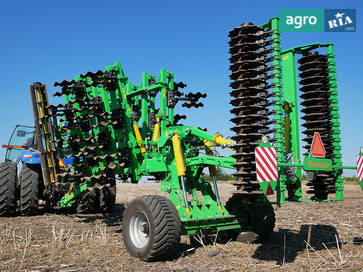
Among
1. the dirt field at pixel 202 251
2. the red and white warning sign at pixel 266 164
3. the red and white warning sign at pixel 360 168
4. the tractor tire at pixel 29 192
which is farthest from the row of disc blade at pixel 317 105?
the tractor tire at pixel 29 192

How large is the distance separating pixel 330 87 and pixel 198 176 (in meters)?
4.63

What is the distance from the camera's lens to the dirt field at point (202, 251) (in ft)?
14.3

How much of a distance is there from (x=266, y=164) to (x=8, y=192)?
6584 millimetres

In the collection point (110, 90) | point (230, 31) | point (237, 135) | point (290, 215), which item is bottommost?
point (290, 215)

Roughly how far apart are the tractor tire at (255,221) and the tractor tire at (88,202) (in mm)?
4519

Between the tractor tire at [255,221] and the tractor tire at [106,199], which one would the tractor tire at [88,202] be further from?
the tractor tire at [255,221]

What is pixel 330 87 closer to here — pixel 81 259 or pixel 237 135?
pixel 237 135

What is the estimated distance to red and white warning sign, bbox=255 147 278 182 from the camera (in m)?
4.11

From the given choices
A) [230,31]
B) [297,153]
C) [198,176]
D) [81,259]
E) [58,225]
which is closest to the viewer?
[81,259]

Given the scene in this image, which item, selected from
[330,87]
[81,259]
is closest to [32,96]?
[81,259]

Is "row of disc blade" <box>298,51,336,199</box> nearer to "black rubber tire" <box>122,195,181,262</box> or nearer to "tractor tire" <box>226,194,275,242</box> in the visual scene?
"tractor tire" <box>226,194,275,242</box>

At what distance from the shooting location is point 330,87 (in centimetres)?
869


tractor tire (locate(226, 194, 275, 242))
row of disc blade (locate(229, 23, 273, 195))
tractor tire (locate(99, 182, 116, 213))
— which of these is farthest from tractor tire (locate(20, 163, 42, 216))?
row of disc blade (locate(229, 23, 273, 195))

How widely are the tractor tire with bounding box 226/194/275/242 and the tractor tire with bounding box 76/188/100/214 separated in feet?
14.8
